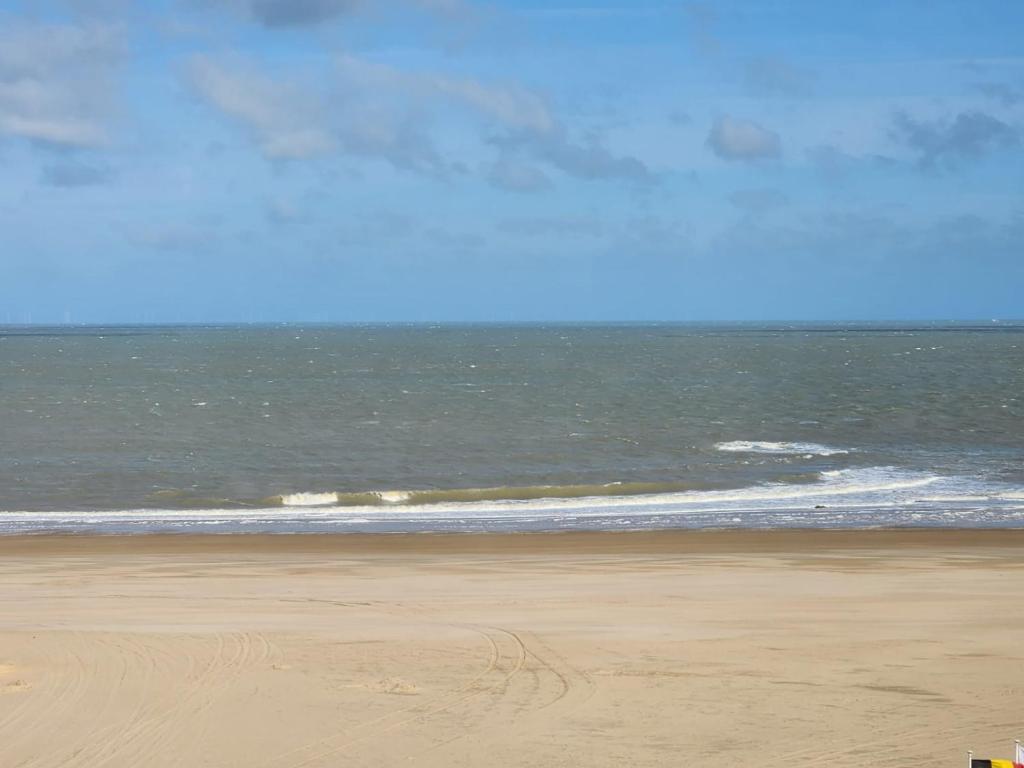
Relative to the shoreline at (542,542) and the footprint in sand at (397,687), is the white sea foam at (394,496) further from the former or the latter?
the footprint in sand at (397,687)

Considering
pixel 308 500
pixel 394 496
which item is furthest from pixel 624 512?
pixel 308 500

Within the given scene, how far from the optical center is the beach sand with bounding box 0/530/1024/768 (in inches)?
335

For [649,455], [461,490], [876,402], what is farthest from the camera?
[876,402]

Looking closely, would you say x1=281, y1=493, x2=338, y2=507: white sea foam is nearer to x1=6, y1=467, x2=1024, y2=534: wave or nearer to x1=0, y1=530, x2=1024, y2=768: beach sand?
x1=6, y1=467, x2=1024, y2=534: wave

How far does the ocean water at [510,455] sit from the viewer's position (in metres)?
23.8

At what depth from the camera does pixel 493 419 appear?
44.9 m

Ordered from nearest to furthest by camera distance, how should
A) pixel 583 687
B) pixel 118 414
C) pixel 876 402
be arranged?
pixel 583 687
pixel 118 414
pixel 876 402

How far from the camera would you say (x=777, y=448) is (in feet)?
115

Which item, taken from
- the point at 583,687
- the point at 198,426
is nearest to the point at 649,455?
the point at 198,426

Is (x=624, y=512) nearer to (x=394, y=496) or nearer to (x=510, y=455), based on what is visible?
(x=394, y=496)

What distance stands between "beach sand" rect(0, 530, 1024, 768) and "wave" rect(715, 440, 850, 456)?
654 inches

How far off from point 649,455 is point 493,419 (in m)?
12.3

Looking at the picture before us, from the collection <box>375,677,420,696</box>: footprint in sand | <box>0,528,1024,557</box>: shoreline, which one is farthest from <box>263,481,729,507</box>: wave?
<box>375,677,420,696</box>: footprint in sand

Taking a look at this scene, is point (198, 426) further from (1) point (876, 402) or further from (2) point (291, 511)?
(1) point (876, 402)
